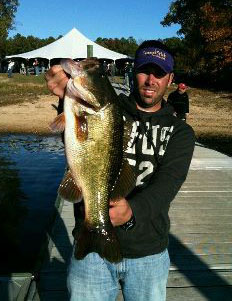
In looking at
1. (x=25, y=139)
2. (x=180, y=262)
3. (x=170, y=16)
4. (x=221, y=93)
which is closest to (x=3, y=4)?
(x=170, y=16)

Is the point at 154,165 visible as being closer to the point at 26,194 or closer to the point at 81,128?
the point at 81,128

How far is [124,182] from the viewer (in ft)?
7.62

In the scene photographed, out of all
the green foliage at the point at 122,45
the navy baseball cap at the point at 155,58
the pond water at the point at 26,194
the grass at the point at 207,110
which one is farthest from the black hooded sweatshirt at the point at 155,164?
the green foliage at the point at 122,45

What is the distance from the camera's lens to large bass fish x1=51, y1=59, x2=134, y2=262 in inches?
89.5

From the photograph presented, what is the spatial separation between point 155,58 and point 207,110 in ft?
75.5

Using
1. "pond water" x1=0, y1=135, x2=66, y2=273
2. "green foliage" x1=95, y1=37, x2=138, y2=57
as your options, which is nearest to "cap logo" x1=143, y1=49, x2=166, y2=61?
"pond water" x1=0, y1=135, x2=66, y2=273

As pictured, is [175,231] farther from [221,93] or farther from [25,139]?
[221,93]

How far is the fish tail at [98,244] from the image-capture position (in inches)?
91.7

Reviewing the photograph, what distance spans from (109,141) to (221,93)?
105ft

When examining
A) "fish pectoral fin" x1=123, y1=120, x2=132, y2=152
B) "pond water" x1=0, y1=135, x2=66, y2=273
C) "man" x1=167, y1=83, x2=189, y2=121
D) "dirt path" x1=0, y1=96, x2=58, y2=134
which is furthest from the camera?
"dirt path" x1=0, y1=96, x2=58, y2=134

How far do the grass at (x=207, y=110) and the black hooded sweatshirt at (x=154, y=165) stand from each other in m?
11.3

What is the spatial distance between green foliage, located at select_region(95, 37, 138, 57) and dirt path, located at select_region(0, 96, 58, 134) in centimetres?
5751

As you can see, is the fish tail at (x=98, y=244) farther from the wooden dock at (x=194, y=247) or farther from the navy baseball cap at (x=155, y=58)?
the wooden dock at (x=194, y=247)

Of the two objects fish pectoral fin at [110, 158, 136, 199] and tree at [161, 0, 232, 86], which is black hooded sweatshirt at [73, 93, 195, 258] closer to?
fish pectoral fin at [110, 158, 136, 199]
